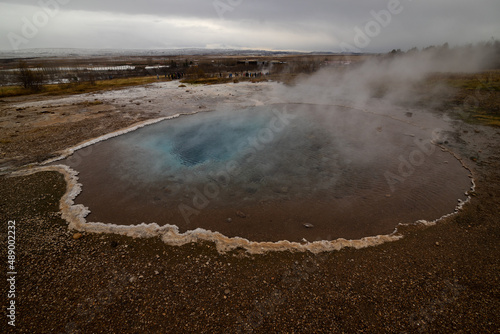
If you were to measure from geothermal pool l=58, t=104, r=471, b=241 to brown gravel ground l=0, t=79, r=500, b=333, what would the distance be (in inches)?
43.1

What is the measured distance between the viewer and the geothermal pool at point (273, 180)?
721 centimetres

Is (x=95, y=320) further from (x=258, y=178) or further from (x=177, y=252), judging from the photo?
(x=258, y=178)

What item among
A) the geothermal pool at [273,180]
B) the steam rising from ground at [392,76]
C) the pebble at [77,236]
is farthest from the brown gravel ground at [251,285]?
the steam rising from ground at [392,76]

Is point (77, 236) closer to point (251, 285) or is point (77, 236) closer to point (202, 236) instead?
point (202, 236)

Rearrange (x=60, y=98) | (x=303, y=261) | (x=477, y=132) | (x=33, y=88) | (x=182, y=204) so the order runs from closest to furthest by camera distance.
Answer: (x=303, y=261) → (x=182, y=204) → (x=477, y=132) → (x=60, y=98) → (x=33, y=88)

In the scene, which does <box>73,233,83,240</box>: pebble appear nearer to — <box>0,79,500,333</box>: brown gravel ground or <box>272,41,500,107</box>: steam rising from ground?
<box>0,79,500,333</box>: brown gravel ground

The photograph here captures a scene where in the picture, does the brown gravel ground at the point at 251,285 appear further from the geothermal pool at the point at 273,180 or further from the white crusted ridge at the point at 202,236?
the geothermal pool at the point at 273,180

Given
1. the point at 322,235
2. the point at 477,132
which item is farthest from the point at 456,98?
the point at 322,235

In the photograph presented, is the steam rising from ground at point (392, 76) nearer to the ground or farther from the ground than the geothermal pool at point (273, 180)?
farther from the ground

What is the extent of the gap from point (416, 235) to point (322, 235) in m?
2.85

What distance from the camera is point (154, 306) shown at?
14.6ft

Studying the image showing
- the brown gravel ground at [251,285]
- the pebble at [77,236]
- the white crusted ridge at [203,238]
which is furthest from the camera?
the pebble at [77,236]

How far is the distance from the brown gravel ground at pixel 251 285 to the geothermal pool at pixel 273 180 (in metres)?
1.09

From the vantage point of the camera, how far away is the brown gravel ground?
4.16 meters
